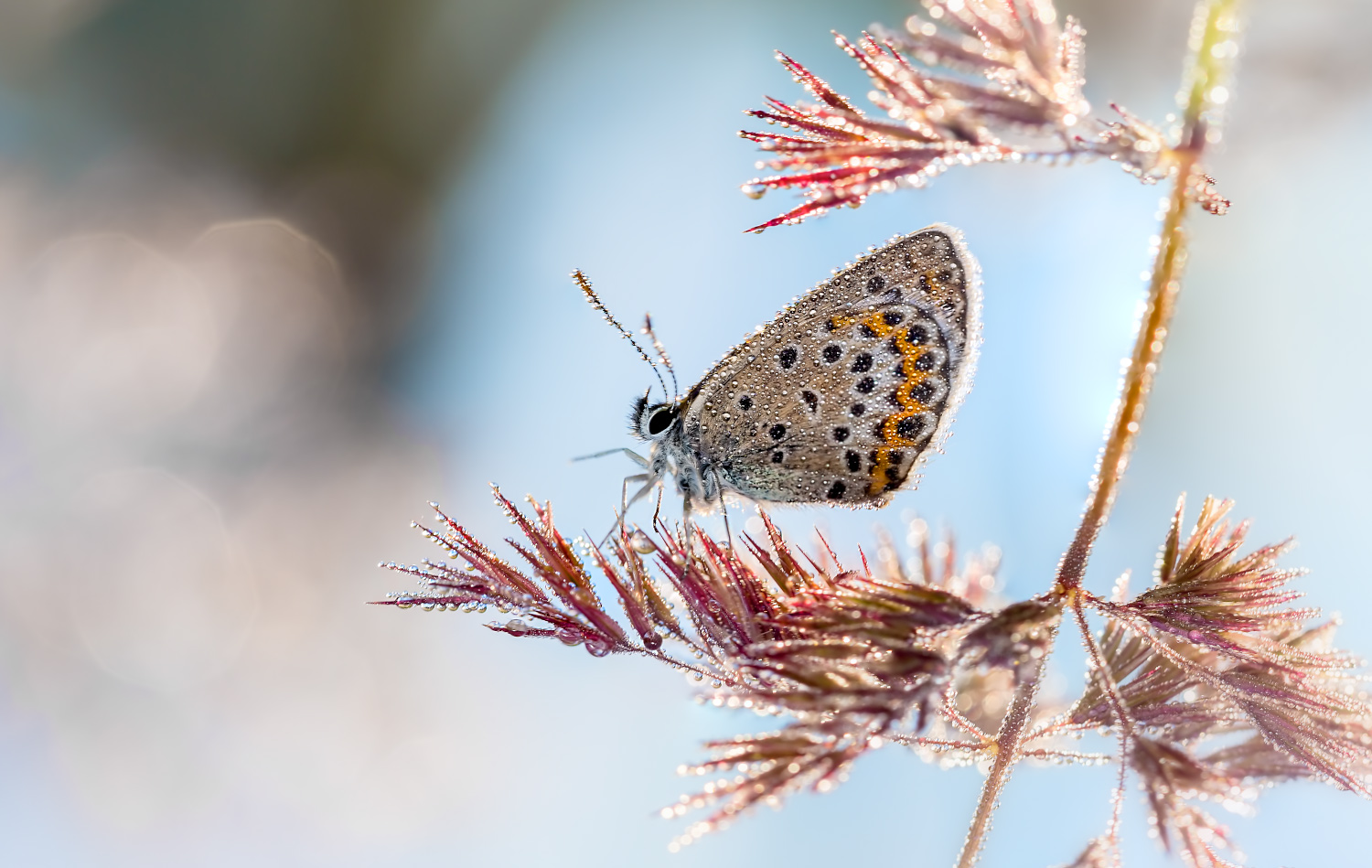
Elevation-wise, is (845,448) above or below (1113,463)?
above

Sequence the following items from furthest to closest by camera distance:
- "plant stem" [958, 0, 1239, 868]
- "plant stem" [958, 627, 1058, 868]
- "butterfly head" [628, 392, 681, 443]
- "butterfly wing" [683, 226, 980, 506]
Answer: "butterfly head" [628, 392, 681, 443] < "butterfly wing" [683, 226, 980, 506] < "plant stem" [958, 627, 1058, 868] < "plant stem" [958, 0, 1239, 868]

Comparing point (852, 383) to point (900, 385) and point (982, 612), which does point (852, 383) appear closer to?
point (900, 385)

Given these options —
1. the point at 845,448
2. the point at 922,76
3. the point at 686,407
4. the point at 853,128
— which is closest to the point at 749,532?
the point at 845,448

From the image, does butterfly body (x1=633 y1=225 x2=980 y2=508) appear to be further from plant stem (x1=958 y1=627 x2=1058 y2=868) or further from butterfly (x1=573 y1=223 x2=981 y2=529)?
plant stem (x1=958 y1=627 x2=1058 y2=868)

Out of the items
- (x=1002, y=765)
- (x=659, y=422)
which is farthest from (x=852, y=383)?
(x=1002, y=765)

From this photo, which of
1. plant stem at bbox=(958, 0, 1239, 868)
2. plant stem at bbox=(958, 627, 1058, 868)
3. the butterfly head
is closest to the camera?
plant stem at bbox=(958, 0, 1239, 868)

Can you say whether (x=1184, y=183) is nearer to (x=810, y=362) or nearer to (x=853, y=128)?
(x=853, y=128)

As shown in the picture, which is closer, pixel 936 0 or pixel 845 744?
pixel 845 744

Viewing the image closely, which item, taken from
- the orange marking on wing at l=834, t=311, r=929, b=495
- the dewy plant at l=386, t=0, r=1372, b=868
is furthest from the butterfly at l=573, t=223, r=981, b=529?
the dewy plant at l=386, t=0, r=1372, b=868
